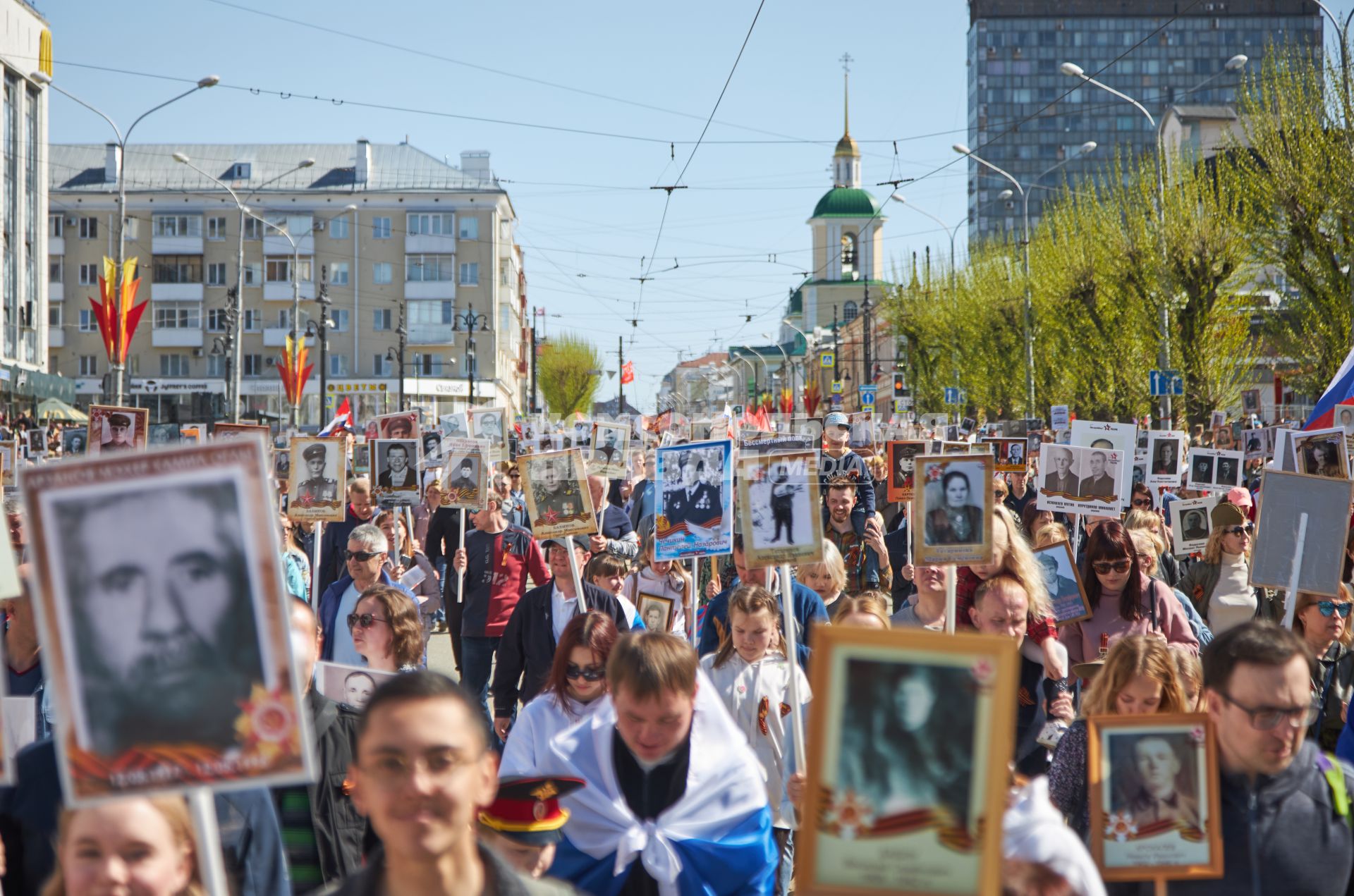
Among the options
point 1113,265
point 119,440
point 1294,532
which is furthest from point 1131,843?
point 1113,265

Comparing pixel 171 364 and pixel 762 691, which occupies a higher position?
pixel 171 364

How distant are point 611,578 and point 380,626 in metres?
2.83

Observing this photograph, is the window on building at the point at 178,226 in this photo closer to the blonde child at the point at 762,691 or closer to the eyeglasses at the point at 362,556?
the eyeglasses at the point at 362,556

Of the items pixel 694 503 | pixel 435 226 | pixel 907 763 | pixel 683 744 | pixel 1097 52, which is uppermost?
pixel 1097 52

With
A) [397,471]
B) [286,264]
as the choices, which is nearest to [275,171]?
[286,264]

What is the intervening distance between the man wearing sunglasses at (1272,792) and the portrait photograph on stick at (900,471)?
857cm

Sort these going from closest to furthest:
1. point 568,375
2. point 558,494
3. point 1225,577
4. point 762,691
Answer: point 762,691 < point 1225,577 < point 558,494 < point 568,375

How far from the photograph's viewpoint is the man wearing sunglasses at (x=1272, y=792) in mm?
3549

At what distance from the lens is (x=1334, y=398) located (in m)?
13.1

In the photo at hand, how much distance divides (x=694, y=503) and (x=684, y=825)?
406 cm

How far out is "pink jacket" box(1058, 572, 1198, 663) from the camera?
6.93m

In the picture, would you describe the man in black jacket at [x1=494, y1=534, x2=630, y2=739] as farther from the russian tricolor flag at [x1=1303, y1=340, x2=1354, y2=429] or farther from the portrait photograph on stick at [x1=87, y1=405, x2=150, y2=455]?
the russian tricolor flag at [x1=1303, y1=340, x2=1354, y2=429]

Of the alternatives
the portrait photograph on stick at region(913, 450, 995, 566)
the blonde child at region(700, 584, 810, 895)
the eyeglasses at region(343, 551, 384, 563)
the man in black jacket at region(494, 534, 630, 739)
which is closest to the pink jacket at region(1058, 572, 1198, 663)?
the portrait photograph on stick at region(913, 450, 995, 566)

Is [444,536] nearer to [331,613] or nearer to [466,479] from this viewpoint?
[466,479]
